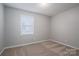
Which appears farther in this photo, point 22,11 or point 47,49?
point 47,49

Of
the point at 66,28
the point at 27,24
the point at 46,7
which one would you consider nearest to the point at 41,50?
the point at 27,24

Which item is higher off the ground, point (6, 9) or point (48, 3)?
point (48, 3)

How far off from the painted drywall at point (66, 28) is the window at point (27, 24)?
0.52 m

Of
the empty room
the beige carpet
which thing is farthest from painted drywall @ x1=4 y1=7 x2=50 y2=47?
the beige carpet

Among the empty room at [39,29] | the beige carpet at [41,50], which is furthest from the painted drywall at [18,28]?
the beige carpet at [41,50]

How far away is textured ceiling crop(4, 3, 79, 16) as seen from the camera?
1.70m

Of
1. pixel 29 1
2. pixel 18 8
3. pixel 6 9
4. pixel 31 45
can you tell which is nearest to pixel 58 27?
pixel 31 45

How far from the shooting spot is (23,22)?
5.82 ft

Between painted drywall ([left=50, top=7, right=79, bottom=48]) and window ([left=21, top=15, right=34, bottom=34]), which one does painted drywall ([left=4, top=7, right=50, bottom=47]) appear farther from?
painted drywall ([left=50, top=7, right=79, bottom=48])

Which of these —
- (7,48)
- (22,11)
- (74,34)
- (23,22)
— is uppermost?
(22,11)

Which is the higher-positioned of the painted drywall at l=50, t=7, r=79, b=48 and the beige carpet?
the painted drywall at l=50, t=7, r=79, b=48

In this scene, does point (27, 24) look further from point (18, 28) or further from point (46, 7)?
point (46, 7)

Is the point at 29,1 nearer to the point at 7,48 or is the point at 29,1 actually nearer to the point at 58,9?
the point at 58,9

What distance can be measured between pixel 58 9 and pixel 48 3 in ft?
1.00
